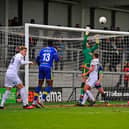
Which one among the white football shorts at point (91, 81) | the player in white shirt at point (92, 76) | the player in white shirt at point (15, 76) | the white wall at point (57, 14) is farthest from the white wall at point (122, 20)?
the player in white shirt at point (15, 76)

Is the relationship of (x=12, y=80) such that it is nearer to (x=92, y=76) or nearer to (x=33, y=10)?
(x=92, y=76)

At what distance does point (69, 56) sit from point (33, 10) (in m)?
6.71

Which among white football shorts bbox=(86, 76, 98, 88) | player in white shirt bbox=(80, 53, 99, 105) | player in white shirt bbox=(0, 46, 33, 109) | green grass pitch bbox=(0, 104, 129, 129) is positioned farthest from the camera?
white football shorts bbox=(86, 76, 98, 88)

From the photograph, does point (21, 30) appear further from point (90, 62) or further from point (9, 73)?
point (9, 73)

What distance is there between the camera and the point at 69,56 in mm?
25016

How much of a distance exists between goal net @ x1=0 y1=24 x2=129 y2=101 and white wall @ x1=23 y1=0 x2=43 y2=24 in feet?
15.3

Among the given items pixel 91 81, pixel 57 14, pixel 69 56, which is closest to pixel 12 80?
pixel 91 81

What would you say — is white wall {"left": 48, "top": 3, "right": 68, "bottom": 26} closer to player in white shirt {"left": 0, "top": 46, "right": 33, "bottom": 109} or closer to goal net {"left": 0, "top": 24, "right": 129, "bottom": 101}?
goal net {"left": 0, "top": 24, "right": 129, "bottom": 101}

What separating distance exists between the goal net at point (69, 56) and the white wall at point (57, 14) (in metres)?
5.52

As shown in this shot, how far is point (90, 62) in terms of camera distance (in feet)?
66.1

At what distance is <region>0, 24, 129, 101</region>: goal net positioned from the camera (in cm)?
2223

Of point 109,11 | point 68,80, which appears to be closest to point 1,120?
point 68,80

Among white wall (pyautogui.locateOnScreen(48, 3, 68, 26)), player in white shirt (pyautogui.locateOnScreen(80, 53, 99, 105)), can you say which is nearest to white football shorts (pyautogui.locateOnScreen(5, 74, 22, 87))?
player in white shirt (pyautogui.locateOnScreen(80, 53, 99, 105))

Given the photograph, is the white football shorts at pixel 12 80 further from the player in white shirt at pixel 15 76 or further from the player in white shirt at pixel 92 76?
the player in white shirt at pixel 92 76
